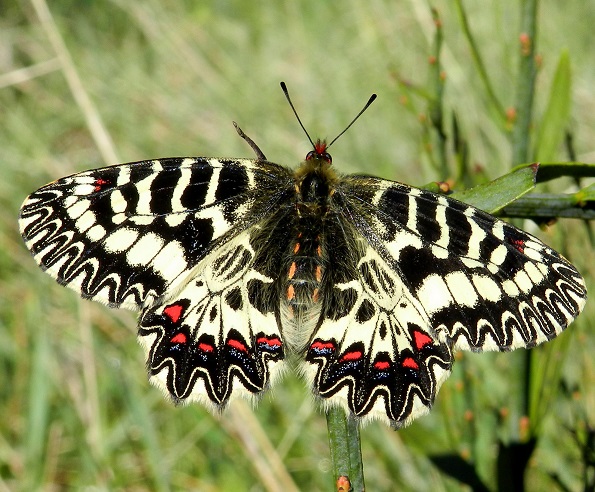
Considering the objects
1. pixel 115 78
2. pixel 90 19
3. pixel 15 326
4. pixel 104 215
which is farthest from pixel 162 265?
pixel 90 19

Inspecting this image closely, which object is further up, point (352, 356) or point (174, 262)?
point (174, 262)

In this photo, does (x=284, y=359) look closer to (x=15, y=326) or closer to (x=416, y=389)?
(x=416, y=389)

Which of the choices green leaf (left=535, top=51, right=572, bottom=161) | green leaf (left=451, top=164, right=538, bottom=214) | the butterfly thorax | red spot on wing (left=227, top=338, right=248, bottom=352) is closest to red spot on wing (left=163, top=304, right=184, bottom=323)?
red spot on wing (left=227, top=338, right=248, bottom=352)

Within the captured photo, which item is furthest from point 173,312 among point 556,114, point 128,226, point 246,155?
point 246,155

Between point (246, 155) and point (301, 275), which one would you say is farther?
point (246, 155)

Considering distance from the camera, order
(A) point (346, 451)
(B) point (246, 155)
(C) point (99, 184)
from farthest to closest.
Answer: (B) point (246, 155), (C) point (99, 184), (A) point (346, 451)

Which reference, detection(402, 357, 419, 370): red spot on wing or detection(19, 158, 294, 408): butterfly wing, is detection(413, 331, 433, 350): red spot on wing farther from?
detection(19, 158, 294, 408): butterfly wing

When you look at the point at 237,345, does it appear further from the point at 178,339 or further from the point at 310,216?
the point at 310,216

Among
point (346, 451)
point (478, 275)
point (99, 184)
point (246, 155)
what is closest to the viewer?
point (346, 451)
